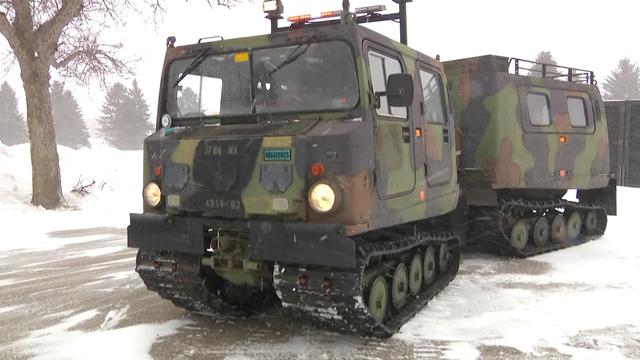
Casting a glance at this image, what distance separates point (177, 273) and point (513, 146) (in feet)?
18.0

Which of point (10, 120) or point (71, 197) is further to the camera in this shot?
point (10, 120)

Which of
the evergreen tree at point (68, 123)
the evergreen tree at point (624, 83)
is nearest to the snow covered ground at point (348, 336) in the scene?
the evergreen tree at point (68, 123)

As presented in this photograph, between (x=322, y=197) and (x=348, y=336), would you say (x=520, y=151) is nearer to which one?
(x=348, y=336)

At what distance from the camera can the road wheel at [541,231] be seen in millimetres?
9039

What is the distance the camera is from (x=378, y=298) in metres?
4.91

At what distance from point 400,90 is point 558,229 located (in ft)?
20.3

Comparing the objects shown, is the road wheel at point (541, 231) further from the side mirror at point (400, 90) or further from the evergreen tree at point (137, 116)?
the evergreen tree at point (137, 116)

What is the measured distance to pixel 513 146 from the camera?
27.3ft

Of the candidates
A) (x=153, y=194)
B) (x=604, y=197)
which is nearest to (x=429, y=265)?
(x=153, y=194)

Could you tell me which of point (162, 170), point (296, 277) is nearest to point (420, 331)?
point (296, 277)

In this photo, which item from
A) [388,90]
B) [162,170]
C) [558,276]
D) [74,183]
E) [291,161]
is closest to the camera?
[291,161]

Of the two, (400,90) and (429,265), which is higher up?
(400,90)

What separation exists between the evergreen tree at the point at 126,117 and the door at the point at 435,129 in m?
60.4

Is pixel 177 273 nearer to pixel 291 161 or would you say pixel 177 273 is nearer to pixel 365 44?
pixel 291 161
